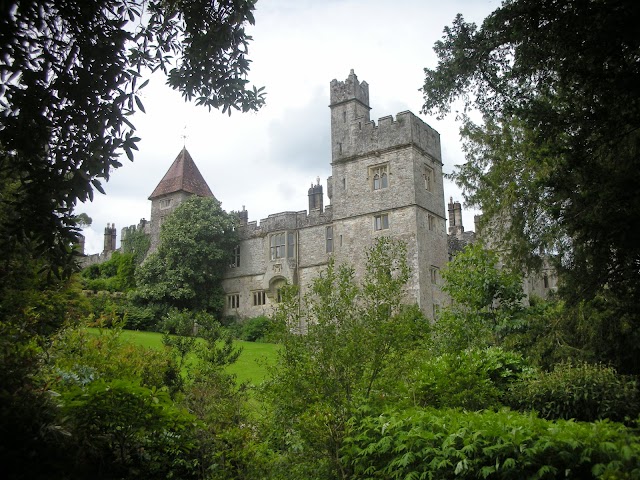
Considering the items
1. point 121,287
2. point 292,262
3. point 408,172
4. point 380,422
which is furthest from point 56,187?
point 121,287

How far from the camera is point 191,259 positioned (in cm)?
3406

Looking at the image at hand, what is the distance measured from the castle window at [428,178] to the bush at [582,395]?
22.1m

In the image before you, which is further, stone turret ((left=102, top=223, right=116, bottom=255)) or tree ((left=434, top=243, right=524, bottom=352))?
stone turret ((left=102, top=223, right=116, bottom=255))

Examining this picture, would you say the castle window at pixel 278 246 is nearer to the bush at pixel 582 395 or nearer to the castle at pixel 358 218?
the castle at pixel 358 218

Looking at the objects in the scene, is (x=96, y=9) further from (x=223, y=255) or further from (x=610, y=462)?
(x=223, y=255)

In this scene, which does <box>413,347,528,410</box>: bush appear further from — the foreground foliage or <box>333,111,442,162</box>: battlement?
<box>333,111,442,162</box>: battlement

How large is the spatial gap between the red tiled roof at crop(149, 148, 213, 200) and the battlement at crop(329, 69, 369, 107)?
12.1 meters

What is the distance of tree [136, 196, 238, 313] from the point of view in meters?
33.1

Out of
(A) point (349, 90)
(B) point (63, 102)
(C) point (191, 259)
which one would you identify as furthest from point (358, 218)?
(B) point (63, 102)

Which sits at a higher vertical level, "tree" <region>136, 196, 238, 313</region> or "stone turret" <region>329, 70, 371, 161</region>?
"stone turret" <region>329, 70, 371, 161</region>

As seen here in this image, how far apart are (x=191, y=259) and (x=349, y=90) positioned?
12743 mm

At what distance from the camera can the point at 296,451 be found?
752 centimetres

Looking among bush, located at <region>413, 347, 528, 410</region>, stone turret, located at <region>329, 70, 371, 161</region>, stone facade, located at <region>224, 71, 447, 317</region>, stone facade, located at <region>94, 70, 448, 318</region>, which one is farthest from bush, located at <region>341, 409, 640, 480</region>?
stone turret, located at <region>329, 70, 371, 161</region>

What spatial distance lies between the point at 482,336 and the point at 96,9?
35.8 ft
